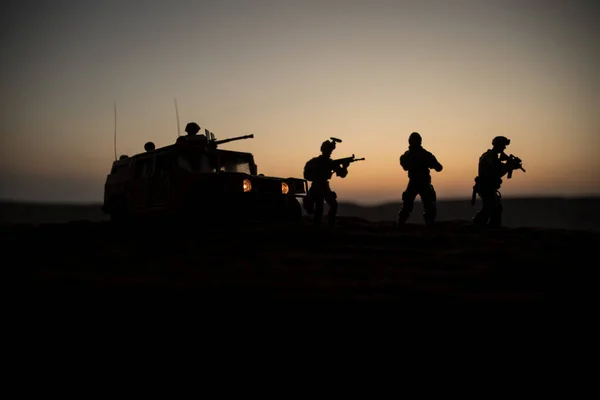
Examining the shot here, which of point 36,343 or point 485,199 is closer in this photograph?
point 36,343

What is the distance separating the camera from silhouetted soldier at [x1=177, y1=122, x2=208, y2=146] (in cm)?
836

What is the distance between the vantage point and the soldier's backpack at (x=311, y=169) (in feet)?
29.3

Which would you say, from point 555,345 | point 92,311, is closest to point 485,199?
point 555,345

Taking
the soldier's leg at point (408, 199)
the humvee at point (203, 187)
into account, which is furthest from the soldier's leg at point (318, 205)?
the soldier's leg at point (408, 199)

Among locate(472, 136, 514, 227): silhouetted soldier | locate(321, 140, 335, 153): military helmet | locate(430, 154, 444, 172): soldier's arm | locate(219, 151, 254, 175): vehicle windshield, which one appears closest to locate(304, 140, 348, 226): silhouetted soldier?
locate(321, 140, 335, 153): military helmet

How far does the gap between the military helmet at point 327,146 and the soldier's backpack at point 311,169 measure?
28cm

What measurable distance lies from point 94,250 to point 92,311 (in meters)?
3.09

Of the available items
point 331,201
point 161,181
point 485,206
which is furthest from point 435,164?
point 161,181

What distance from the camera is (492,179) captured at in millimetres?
8789

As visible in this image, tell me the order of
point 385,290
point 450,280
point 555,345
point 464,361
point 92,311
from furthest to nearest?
1. point 450,280
2. point 385,290
3. point 92,311
4. point 555,345
5. point 464,361

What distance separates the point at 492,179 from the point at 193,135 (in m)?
6.07

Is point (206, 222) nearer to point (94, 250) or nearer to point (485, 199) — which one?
point (94, 250)

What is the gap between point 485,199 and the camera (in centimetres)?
888

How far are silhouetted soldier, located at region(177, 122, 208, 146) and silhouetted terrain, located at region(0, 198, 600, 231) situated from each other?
7524 centimetres
